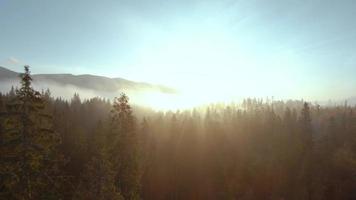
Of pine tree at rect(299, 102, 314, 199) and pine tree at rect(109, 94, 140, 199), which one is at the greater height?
pine tree at rect(109, 94, 140, 199)

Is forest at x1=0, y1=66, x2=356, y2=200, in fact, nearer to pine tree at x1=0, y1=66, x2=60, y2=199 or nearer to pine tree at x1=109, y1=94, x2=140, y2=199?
pine tree at x1=109, y1=94, x2=140, y2=199

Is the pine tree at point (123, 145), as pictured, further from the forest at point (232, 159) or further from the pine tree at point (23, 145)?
the forest at point (232, 159)

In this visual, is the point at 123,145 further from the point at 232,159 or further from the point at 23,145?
the point at 232,159

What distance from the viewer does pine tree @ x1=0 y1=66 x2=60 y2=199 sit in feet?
59.6

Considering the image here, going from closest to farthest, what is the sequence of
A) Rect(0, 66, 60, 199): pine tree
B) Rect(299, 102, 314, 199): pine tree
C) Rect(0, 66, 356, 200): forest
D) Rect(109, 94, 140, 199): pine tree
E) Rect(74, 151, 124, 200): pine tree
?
Rect(0, 66, 60, 199): pine tree < Rect(74, 151, 124, 200): pine tree < Rect(109, 94, 140, 199): pine tree < Rect(0, 66, 356, 200): forest < Rect(299, 102, 314, 199): pine tree

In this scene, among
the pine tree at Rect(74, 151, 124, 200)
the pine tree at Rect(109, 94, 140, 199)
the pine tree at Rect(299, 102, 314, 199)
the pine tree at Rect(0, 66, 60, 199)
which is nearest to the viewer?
the pine tree at Rect(0, 66, 60, 199)

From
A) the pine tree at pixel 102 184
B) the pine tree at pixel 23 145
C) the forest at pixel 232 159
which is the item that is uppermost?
the pine tree at pixel 23 145

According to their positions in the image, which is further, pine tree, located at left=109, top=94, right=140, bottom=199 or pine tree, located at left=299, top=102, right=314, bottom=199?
pine tree, located at left=299, top=102, right=314, bottom=199

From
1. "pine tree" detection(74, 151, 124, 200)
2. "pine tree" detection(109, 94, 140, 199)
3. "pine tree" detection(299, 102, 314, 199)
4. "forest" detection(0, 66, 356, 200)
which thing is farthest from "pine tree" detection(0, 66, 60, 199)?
"pine tree" detection(299, 102, 314, 199)

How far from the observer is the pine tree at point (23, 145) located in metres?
18.2

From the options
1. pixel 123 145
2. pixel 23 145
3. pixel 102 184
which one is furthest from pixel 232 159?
pixel 23 145

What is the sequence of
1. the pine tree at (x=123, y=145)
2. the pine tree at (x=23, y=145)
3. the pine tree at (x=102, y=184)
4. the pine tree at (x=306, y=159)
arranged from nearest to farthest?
the pine tree at (x=23, y=145)
the pine tree at (x=102, y=184)
the pine tree at (x=123, y=145)
the pine tree at (x=306, y=159)

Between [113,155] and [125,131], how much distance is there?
108 inches

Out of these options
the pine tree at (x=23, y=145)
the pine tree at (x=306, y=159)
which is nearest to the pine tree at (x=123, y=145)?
the pine tree at (x=23, y=145)
